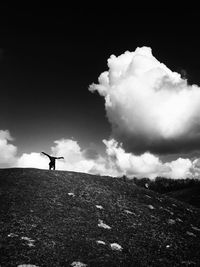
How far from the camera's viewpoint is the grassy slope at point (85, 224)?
17844mm

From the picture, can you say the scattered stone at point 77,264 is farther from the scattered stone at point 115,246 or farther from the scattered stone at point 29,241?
the scattered stone at point 115,246

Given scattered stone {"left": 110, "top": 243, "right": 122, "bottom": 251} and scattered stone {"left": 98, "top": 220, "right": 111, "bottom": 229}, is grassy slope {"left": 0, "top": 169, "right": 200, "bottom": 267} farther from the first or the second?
scattered stone {"left": 98, "top": 220, "right": 111, "bottom": 229}

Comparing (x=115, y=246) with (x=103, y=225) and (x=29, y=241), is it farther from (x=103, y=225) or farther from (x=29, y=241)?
(x=29, y=241)

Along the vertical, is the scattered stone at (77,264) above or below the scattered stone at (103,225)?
below

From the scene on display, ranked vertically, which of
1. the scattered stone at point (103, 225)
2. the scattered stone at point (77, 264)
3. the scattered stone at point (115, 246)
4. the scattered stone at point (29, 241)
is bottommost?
the scattered stone at point (77, 264)

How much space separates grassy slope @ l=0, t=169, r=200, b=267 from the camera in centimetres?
1784

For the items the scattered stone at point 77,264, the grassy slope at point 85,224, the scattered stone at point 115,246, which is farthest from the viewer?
the scattered stone at point 115,246

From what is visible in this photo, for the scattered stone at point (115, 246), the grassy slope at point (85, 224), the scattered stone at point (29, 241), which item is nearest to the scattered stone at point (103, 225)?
the grassy slope at point (85, 224)

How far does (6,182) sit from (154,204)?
17802 millimetres

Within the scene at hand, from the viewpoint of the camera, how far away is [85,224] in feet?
76.8

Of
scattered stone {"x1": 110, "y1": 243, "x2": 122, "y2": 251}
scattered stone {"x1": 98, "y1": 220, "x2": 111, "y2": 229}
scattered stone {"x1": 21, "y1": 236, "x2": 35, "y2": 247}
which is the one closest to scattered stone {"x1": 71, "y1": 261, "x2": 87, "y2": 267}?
scattered stone {"x1": 21, "y1": 236, "x2": 35, "y2": 247}

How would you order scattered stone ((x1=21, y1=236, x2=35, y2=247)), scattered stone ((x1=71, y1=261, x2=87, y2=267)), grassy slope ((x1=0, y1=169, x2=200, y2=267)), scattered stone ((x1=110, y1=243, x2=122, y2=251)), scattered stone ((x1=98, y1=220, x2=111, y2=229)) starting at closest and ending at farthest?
scattered stone ((x1=71, y1=261, x2=87, y2=267)) → grassy slope ((x1=0, y1=169, x2=200, y2=267)) → scattered stone ((x1=21, y1=236, x2=35, y2=247)) → scattered stone ((x1=110, y1=243, x2=122, y2=251)) → scattered stone ((x1=98, y1=220, x2=111, y2=229))

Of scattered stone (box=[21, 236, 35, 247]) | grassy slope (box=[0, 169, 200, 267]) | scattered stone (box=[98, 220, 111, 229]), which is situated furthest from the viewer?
→ scattered stone (box=[98, 220, 111, 229])

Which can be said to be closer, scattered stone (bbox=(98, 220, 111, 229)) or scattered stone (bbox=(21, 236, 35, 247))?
scattered stone (bbox=(21, 236, 35, 247))
